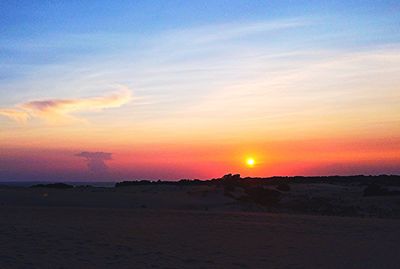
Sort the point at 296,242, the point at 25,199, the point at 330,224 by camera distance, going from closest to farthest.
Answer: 1. the point at 296,242
2. the point at 330,224
3. the point at 25,199

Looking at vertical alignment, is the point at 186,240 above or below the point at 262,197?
below

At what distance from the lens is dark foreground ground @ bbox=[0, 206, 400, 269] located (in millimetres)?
14180

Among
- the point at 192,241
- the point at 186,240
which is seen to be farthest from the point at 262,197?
the point at 192,241

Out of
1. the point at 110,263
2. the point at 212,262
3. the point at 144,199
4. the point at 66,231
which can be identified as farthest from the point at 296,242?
the point at 144,199

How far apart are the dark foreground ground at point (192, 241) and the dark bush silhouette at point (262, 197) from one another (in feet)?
39.2

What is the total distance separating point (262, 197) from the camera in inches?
1469

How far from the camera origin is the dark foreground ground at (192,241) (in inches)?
558

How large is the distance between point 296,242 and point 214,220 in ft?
18.7

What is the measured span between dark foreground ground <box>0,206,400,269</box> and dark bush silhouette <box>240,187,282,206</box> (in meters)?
12.0

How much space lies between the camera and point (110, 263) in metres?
13.7

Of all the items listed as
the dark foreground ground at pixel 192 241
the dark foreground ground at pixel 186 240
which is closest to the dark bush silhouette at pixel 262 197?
the dark foreground ground at pixel 186 240

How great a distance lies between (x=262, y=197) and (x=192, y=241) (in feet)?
67.7

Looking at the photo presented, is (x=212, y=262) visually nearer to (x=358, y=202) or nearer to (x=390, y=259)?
(x=390, y=259)

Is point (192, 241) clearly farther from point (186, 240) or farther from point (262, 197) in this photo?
point (262, 197)
